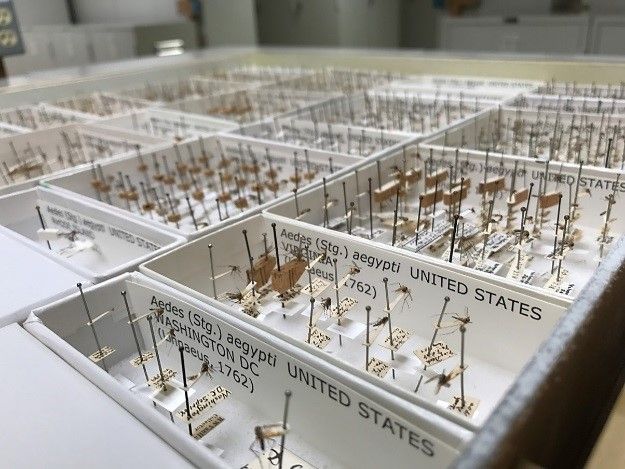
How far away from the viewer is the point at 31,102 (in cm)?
411

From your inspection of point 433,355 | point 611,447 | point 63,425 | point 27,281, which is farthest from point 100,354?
point 611,447

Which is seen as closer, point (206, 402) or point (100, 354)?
point (206, 402)

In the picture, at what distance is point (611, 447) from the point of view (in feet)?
3.50

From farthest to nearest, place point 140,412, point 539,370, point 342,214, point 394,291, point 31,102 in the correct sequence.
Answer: point 31,102 < point 342,214 < point 394,291 < point 140,412 < point 539,370

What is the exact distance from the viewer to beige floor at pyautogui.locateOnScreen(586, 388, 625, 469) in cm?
104

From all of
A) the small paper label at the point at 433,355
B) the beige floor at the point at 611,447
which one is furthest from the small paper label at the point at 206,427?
the beige floor at the point at 611,447

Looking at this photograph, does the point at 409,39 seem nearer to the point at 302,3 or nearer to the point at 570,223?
the point at 302,3

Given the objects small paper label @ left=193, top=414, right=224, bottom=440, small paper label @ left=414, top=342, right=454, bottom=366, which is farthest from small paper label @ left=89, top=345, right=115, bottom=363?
small paper label @ left=414, top=342, right=454, bottom=366

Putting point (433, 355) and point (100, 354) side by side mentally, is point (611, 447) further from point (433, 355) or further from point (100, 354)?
point (100, 354)

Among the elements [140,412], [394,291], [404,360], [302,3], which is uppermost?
[302,3]

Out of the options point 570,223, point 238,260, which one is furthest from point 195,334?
point 570,223

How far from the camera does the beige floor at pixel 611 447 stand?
1036 millimetres

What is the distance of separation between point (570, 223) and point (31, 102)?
381cm

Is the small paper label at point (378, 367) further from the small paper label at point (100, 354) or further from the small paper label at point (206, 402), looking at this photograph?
the small paper label at point (100, 354)
